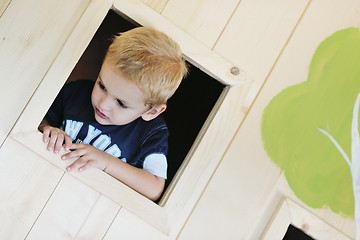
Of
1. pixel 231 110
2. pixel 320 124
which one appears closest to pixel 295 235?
pixel 320 124

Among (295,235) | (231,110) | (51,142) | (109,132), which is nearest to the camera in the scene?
(51,142)

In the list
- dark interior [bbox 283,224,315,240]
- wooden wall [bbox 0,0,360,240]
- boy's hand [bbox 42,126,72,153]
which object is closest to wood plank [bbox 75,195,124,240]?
wooden wall [bbox 0,0,360,240]

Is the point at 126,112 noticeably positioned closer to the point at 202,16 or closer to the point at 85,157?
the point at 85,157

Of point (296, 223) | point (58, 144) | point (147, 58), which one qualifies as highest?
point (147, 58)

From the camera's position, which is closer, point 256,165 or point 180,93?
point 256,165

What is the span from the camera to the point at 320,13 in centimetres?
97

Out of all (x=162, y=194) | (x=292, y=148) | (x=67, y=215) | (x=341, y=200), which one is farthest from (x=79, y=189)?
(x=341, y=200)

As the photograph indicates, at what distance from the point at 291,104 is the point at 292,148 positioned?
9cm

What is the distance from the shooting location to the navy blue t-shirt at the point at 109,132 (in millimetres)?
1005

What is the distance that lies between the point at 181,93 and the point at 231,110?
344 mm

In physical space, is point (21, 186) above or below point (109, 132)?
below

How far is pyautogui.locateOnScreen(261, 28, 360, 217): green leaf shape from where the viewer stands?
96 centimetres

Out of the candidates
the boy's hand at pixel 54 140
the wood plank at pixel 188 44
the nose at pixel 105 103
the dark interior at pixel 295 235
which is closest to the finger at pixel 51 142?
the boy's hand at pixel 54 140

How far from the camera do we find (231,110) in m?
0.92
